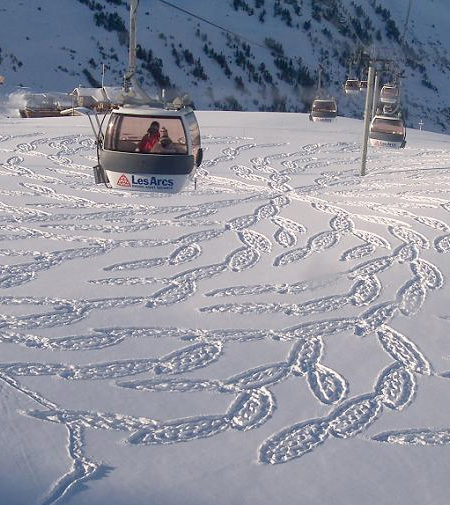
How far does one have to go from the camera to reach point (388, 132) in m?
15.5

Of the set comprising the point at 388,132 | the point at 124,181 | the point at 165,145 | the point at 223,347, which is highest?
the point at 165,145

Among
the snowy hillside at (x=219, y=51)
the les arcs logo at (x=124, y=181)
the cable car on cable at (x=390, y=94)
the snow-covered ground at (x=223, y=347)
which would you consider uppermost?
the snowy hillside at (x=219, y=51)

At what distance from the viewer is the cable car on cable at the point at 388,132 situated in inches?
609

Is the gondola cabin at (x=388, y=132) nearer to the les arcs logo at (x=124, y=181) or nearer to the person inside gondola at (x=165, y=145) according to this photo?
the person inside gondola at (x=165, y=145)

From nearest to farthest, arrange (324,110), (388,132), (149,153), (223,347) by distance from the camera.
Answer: (223,347) → (149,153) → (388,132) → (324,110)

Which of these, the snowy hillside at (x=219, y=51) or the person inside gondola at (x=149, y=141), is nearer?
the person inside gondola at (x=149, y=141)

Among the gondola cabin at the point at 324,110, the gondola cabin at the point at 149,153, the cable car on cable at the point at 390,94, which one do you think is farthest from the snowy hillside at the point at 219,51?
the gondola cabin at the point at 149,153

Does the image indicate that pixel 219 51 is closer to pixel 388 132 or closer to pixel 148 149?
pixel 388 132

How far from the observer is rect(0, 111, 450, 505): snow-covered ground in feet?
15.1

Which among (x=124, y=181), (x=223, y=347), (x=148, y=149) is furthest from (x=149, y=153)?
(x=223, y=347)

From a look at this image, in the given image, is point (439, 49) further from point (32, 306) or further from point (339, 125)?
point (32, 306)

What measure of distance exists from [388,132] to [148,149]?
8.56 metres

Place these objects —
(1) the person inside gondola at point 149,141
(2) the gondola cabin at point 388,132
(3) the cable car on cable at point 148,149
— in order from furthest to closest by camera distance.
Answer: (2) the gondola cabin at point 388,132 → (1) the person inside gondola at point 149,141 → (3) the cable car on cable at point 148,149

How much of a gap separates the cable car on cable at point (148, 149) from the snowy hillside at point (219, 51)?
26.6 meters
